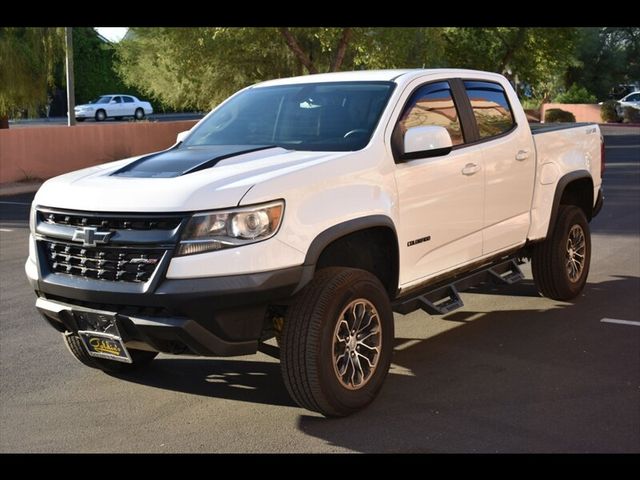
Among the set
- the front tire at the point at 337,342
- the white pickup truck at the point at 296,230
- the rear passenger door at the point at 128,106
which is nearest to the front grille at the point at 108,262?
the white pickup truck at the point at 296,230

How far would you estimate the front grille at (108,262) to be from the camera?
14.6ft

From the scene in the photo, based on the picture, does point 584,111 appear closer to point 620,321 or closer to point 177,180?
point 620,321

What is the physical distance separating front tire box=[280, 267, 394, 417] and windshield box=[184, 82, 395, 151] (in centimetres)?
95

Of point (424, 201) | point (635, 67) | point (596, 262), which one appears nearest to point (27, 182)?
point (596, 262)

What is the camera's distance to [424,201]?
18.1 ft

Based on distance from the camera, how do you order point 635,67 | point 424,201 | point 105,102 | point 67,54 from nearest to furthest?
point 424,201 < point 67,54 < point 105,102 < point 635,67

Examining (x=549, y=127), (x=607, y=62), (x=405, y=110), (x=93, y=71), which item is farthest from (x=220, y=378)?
(x=607, y=62)

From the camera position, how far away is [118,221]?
4.52 metres

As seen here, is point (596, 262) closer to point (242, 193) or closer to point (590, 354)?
point (590, 354)

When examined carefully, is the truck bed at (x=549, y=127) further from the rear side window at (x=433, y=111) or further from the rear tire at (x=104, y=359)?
the rear tire at (x=104, y=359)

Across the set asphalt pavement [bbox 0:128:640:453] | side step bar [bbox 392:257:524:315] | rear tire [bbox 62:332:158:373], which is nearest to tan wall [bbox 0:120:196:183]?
asphalt pavement [bbox 0:128:640:453]

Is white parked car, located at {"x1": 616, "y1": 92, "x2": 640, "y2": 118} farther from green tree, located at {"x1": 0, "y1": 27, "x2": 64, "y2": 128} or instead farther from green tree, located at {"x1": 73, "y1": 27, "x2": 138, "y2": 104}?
green tree, located at {"x1": 0, "y1": 27, "x2": 64, "y2": 128}

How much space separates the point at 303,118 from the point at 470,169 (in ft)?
3.98

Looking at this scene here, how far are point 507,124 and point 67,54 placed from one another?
1889cm
